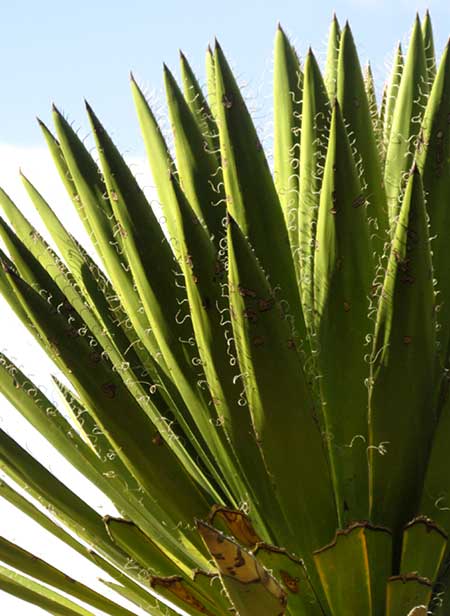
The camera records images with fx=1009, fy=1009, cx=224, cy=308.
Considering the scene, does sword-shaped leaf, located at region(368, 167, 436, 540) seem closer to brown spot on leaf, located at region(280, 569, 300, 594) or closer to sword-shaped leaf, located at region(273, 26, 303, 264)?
brown spot on leaf, located at region(280, 569, 300, 594)

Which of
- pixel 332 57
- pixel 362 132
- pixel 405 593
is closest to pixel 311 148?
pixel 362 132

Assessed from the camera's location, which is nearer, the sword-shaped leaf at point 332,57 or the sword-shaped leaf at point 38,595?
the sword-shaped leaf at point 38,595

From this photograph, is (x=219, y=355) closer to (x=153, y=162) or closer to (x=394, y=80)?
(x=153, y=162)

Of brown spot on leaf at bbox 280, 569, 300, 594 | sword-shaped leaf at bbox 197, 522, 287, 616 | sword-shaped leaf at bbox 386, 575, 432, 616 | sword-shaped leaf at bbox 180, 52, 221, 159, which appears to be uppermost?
sword-shaped leaf at bbox 180, 52, 221, 159

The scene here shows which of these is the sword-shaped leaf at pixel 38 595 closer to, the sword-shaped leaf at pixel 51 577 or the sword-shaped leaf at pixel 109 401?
the sword-shaped leaf at pixel 51 577

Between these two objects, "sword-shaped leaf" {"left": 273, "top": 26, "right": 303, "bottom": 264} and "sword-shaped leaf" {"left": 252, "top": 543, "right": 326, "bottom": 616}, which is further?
"sword-shaped leaf" {"left": 273, "top": 26, "right": 303, "bottom": 264}

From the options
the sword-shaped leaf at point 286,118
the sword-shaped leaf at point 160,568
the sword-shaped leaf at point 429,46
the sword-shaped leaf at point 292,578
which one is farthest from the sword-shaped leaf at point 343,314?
the sword-shaped leaf at point 429,46

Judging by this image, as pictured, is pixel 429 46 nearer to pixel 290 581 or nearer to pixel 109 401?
pixel 109 401

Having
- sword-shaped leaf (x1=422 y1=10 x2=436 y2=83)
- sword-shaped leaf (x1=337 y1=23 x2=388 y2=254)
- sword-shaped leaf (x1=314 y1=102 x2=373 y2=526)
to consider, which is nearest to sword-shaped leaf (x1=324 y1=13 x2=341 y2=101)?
sword-shaped leaf (x1=422 y1=10 x2=436 y2=83)
